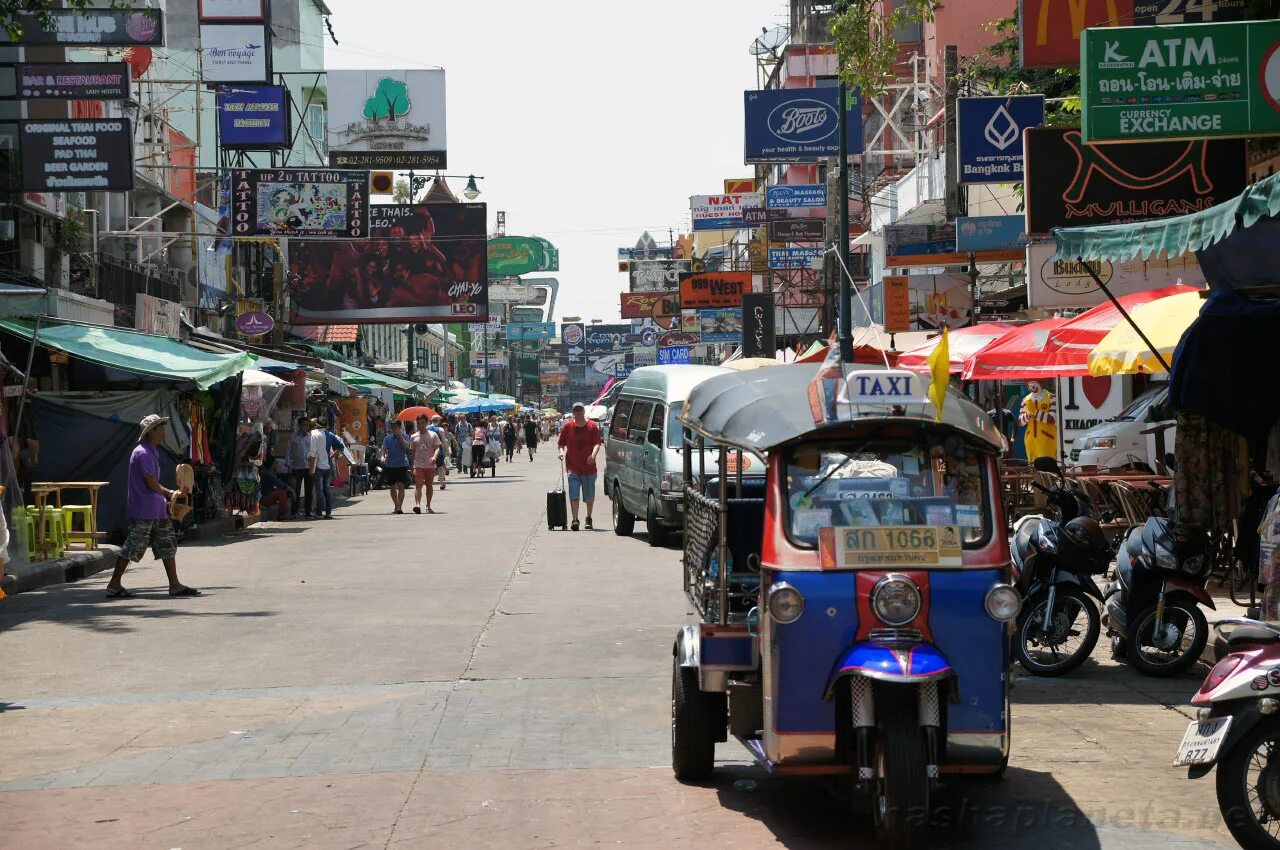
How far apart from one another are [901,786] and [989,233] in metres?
19.3

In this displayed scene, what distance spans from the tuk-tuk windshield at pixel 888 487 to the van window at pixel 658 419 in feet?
43.5

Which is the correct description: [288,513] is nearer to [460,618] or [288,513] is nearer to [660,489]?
[660,489]

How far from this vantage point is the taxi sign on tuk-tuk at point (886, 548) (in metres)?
A: 6.30

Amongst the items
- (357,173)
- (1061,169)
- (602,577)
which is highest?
(357,173)

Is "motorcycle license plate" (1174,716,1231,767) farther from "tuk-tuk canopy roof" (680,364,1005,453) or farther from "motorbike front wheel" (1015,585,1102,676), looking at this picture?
"motorbike front wheel" (1015,585,1102,676)

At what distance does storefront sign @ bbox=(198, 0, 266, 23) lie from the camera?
1666 inches

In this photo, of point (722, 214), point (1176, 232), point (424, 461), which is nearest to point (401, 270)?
point (722, 214)

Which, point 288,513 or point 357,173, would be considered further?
point 357,173

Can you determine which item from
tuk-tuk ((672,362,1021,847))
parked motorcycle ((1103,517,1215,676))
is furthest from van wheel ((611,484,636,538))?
tuk-tuk ((672,362,1021,847))

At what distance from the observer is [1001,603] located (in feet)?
20.5

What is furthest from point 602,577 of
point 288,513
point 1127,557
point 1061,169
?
point 288,513

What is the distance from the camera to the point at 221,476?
2431 centimetres

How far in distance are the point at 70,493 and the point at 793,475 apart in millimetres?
15815

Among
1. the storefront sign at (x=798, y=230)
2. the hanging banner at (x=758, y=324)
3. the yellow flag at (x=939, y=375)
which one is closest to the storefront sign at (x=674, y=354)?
the hanging banner at (x=758, y=324)
